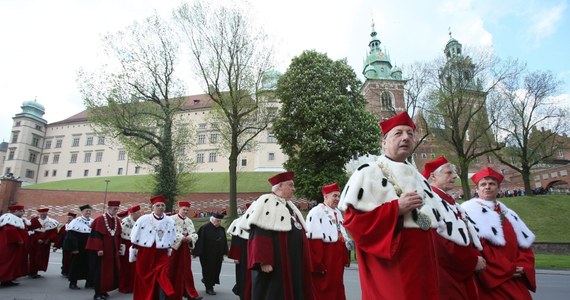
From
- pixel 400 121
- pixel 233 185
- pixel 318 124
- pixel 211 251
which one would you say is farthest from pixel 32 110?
pixel 400 121

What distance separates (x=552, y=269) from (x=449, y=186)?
14920 millimetres

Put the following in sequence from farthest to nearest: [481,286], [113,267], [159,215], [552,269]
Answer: [552,269], [113,267], [159,215], [481,286]

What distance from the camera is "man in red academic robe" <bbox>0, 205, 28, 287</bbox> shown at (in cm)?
1014

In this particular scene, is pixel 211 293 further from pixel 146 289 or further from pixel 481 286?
pixel 481 286

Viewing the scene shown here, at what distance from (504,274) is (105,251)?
31.2 ft

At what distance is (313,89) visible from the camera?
30016mm

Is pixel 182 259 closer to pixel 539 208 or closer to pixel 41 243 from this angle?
pixel 41 243

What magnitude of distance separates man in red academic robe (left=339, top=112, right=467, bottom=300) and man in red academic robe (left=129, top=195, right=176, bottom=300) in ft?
17.7

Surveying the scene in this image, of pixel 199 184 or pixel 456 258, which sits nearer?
pixel 456 258

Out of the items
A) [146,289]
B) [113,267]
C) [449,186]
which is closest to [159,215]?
[146,289]

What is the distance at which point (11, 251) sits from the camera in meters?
10.4

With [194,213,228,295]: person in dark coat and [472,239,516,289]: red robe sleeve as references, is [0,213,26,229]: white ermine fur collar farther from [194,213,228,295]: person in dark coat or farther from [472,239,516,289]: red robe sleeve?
[472,239,516,289]: red robe sleeve

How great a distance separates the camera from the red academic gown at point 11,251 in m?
10.1

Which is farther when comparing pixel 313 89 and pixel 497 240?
pixel 313 89
